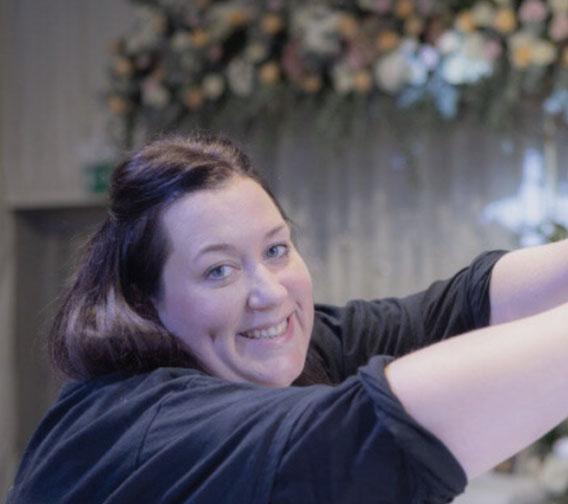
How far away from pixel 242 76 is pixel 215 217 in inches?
105

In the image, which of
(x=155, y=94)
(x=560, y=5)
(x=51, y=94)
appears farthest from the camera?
(x=51, y=94)

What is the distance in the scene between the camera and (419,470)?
77 centimetres

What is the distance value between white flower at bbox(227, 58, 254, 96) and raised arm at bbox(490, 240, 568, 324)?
2.51 metres

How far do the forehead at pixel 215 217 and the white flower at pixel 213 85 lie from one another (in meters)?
2.68

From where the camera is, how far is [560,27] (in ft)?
10.4

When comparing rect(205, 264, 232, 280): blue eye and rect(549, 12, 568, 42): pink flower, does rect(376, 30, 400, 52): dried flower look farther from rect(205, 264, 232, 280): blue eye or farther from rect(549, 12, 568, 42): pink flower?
rect(205, 264, 232, 280): blue eye

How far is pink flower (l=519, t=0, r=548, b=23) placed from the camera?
3.18 metres

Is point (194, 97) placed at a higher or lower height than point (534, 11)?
lower

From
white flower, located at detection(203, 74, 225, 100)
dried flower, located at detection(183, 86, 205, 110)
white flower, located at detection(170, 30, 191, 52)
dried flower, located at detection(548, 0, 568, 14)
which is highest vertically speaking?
dried flower, located at detection(548, 0, 568, 14)

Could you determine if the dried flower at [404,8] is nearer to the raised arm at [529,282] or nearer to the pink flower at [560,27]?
the pink flower at [560,27]

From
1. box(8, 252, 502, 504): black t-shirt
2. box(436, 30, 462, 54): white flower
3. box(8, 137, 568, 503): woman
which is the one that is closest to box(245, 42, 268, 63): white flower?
box(436, 30, 462, 54): white flower

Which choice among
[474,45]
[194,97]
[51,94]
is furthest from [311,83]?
[51,94]

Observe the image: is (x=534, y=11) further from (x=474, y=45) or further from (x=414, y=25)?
(x=414, y=25)

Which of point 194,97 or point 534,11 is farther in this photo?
point 194,97
